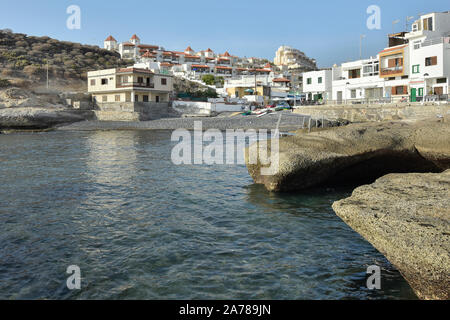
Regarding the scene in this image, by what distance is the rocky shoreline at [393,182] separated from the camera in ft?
16.8

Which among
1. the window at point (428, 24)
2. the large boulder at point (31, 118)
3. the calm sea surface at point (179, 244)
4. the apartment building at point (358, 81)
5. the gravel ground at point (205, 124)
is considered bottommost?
the calm sea surface at point (179, 244)

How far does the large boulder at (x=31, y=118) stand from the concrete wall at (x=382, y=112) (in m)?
36.0

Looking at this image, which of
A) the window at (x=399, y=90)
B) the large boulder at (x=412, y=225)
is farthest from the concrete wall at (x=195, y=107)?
the large boulder at (x=412, y=225)

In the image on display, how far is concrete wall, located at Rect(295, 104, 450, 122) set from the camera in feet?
115

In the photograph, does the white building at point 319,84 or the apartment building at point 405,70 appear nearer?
the apartment building at point 405,70

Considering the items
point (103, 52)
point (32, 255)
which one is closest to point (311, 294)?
point (32, 255)

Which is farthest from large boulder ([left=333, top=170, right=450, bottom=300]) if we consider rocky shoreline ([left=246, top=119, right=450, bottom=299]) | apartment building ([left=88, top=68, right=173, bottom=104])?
apartment building ([left=88, top=68, right=173, bottom=104])

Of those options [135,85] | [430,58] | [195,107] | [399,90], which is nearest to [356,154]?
[430,58]

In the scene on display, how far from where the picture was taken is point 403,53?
53375 mm

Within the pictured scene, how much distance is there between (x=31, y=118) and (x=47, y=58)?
5151cm

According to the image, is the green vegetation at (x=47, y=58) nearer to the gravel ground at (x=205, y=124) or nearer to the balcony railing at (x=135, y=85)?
the balcony railing at (x=135, y=85)

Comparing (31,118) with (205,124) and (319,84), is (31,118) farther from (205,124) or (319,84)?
(319,84)

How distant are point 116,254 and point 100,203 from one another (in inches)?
185

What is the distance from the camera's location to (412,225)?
5.46 m
